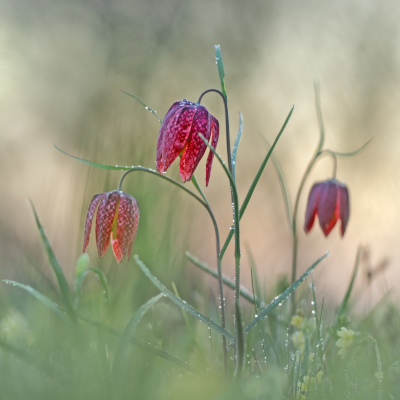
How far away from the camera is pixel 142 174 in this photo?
5.10 feet

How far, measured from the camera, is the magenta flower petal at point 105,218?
105 centimetres

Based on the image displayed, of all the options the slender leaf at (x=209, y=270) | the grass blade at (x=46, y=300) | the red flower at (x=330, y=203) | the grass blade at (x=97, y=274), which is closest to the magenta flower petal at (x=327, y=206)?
the red flower at (x=330, y=203)

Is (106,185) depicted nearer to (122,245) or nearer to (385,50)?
(122,245)

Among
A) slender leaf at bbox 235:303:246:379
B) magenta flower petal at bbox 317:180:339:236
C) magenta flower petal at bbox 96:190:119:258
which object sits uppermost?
magenta flower petal at bbox 317:180:339:236

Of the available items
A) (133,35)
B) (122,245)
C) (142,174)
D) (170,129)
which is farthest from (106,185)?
(133,35)

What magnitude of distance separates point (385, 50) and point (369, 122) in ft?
1.94

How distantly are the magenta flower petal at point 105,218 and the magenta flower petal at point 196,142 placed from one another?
19cm

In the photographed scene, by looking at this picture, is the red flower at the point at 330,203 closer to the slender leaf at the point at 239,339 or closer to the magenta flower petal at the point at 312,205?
the magenta flower petal at the point at 312,205

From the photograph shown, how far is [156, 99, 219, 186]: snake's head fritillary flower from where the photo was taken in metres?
0.97

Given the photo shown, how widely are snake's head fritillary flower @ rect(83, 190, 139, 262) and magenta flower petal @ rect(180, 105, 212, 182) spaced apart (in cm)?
17

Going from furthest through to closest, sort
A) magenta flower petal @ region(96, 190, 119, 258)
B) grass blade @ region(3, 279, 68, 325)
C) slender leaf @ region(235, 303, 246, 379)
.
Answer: magenta flower petal @ region(96, 190, 119, 258), grass blade @ region(3, 279, 68, 325), slender leaf @ region(235, 303, 246, 379)

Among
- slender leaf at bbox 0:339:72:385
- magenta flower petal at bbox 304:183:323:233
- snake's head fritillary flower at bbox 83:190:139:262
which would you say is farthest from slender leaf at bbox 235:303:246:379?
magenta flower petal at bbox 304:183:323:233

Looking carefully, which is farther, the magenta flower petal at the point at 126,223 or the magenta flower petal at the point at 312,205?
the magenta flower petal at the point at 312,205

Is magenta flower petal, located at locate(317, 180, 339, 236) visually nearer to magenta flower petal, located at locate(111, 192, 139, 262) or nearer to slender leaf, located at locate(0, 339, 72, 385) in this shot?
magenta flower petal, located at locate(111, 192, 139, 262)
